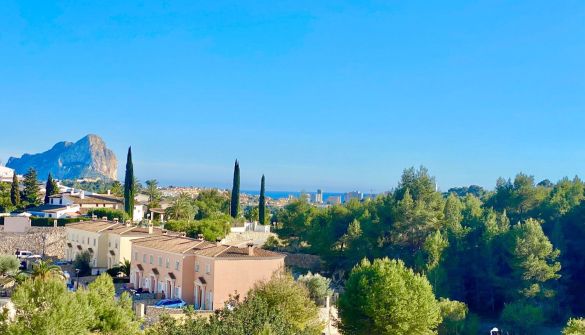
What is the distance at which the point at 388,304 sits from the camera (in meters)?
32.1

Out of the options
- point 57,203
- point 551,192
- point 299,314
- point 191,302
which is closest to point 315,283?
point 191,302

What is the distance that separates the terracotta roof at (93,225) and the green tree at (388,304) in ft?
81.2

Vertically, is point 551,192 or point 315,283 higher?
point 551,192

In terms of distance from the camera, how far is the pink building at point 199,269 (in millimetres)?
36625

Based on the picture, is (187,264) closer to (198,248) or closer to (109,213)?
(198,248)

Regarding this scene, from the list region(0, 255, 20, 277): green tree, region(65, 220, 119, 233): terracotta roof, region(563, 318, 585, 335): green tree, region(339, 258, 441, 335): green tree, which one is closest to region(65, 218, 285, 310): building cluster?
region(65, 220, 119, 233): terracotta roof

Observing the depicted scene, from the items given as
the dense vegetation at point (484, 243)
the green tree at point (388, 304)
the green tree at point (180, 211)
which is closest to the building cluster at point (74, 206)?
the green tree at point (180, 211)

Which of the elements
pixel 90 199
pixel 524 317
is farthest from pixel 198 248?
pixel 90 199

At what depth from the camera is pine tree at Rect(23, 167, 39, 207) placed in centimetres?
6812

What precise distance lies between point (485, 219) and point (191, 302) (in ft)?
79.1

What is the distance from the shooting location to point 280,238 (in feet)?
202

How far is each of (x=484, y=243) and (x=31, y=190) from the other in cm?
4836

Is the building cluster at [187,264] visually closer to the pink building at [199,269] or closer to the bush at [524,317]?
the pink building at [199,269]

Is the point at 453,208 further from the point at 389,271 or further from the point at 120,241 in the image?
the point at 120,241
